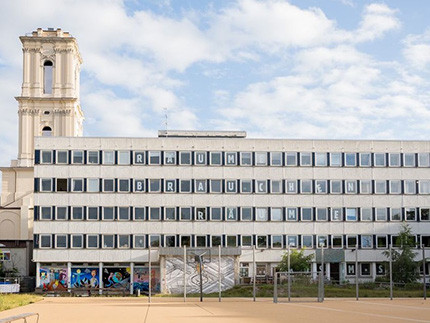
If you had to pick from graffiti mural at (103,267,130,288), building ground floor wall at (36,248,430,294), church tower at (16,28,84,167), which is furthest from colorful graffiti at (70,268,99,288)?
church tower at (16,28,84,167)

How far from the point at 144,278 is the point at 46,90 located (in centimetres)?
3798

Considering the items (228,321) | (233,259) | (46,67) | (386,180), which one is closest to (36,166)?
(233,259)

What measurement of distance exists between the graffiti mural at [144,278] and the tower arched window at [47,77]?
36.9 meters

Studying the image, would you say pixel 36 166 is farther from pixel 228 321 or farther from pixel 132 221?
pixel 228 321

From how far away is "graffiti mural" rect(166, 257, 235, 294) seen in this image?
76.5 m

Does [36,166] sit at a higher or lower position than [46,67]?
lower

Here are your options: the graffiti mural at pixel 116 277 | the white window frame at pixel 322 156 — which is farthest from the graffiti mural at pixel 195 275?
the white window frame at pixel 322 156

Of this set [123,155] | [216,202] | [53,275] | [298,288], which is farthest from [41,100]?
[298,288]

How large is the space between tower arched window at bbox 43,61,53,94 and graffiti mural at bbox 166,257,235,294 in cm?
4055

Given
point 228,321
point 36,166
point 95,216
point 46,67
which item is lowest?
point 228,321

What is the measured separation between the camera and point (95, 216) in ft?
270

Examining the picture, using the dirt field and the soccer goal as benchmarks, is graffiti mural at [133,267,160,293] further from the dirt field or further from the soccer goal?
the dirt field

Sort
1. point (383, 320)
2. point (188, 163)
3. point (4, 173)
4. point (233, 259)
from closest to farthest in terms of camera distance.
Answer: point (383, 320) < point (233, 259) < point (188, 163) < point (4, 173)

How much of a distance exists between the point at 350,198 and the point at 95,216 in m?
27.1
